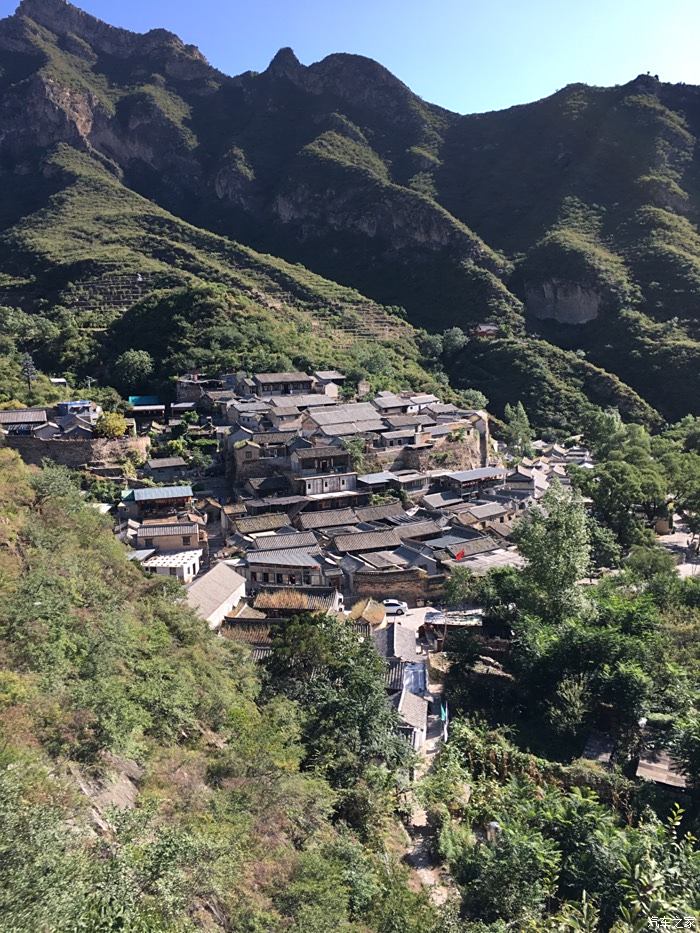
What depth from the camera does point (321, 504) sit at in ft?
123

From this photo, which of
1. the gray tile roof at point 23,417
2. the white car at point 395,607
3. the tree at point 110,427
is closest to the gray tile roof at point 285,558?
the white car at point 395,607

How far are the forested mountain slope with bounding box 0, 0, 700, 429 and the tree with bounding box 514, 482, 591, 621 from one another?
1625 inches

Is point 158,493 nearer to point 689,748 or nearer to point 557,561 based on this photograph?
point 557,561

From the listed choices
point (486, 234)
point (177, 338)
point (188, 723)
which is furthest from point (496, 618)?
point (486, 234)

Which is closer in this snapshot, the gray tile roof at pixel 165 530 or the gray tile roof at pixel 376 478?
the gray tile roof at pixel 165 530

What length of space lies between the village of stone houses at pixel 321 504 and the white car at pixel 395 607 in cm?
9

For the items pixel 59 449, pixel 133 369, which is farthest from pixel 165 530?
pixel 133 369

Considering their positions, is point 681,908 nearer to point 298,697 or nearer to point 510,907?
point 510,907

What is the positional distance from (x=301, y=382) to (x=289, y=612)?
94.4 feet

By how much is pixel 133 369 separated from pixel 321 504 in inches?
965

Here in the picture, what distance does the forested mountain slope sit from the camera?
78875mm

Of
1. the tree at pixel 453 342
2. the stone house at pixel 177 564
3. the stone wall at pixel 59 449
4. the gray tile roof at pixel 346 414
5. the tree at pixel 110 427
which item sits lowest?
the stone house at pixel 177 564

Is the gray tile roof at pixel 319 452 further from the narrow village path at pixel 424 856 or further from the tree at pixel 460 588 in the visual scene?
the narrow village path at pixel 424 856

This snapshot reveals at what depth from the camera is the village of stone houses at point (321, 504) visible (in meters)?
24.6
